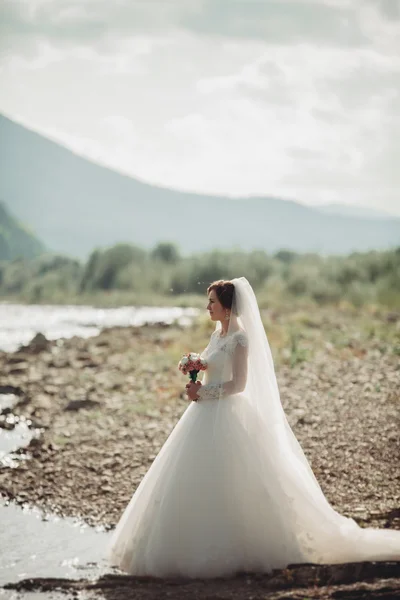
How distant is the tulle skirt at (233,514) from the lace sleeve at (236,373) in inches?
6.1

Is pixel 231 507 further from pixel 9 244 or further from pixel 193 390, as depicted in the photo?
pixel 9 244

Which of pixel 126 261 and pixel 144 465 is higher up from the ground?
pixel 126 261

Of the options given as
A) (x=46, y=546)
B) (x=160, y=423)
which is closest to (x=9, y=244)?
(x=160, y=423)

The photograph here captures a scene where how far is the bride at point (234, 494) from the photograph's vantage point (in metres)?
5.52

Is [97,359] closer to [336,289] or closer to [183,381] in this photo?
[183,381]

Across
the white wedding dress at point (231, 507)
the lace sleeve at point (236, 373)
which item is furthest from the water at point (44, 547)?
the lace sleeve at point (236, 373)

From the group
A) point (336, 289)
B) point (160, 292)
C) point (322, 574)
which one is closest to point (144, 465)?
point (322, 574)

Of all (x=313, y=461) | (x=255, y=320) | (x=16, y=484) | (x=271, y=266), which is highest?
(x=271, y=266)

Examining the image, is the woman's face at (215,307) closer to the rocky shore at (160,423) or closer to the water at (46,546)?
the rocky shore at (160,423)

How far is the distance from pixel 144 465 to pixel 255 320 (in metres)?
4.36

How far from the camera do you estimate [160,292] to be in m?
84.7

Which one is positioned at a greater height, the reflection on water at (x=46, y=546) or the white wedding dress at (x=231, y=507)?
the white wedding dress at (x=231, y=507)

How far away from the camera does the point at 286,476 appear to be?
18.7ft

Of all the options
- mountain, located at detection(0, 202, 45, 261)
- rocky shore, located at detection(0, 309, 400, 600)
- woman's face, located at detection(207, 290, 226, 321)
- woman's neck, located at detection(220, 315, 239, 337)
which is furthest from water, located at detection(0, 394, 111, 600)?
mountain, located at detection(0, 202, 45, 261)
